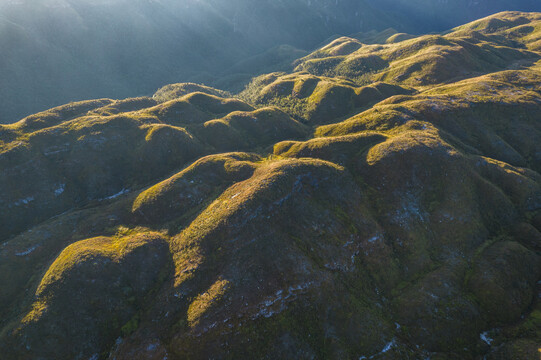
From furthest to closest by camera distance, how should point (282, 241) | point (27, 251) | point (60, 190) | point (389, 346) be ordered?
→ 1. point (60, 190)
2. point (27, 251)
3. point (282, 241)
4. point (389, 346)

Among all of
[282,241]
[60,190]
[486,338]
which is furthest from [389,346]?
[60,190]

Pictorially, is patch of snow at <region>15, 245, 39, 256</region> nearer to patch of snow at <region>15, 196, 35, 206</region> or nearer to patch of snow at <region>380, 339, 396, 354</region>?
patch of snow at <region>15, 196, 35, 206</region>

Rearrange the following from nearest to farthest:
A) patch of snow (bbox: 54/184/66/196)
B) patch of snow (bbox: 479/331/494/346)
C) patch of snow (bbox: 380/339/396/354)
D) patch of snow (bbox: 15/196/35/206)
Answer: patch of snow (bbox: 380/339/396/354) < patch of snow (bbox: 479/331/494/346) < patch of snow (bbox: 15/196/35/206) < patch of snow (bbox: 54/184/66/196)

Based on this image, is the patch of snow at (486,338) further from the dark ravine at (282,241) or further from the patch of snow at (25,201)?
the patch of snow at (25,201)

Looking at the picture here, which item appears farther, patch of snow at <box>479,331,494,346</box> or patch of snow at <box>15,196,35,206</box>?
patch of snow at <box>15,196,35,206</box>

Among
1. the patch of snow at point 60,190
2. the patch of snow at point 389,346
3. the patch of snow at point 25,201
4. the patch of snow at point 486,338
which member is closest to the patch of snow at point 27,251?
the patch of snow at point 25,201

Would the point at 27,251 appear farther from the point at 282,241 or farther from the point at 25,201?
the point at 282,241

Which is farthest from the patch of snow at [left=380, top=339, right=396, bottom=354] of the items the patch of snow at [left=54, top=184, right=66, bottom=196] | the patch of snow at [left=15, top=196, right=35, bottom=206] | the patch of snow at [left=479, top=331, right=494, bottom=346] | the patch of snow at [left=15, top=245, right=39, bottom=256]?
the patch of snow at [left=15, top=196, right=35, bottom=206]

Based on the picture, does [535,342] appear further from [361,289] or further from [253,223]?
[253,223]

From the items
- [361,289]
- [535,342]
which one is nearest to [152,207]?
[361,289]
